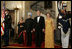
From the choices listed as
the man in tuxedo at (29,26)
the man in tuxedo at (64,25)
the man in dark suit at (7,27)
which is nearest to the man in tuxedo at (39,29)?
the man in tuxedo at (29,26)

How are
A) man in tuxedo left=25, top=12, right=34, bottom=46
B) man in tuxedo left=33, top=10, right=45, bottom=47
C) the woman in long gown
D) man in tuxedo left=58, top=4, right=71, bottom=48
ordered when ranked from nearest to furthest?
1. man in tuxedo left=58, top=4, right=71, bottom=48
2. the woman in long gown
3. man in tuxedo left=33, top=10, right=45, bottom=47
4. man in tuxedo left=25, top=12, right=34, bottom=46

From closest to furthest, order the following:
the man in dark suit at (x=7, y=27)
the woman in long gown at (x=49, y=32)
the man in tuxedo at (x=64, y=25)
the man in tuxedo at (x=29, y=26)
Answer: the man in tuxedo at (x=64, y=25), the woman in long gown at (x=49, y=32), the man in dark suit at (x=7, y=27), the man in tuxedo at (x=29, y=26)

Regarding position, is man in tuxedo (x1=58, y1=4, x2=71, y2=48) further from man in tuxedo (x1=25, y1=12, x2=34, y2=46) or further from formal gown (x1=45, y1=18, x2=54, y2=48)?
man in tuxedo (x1=25, y1=12, x2=34, y2=46)

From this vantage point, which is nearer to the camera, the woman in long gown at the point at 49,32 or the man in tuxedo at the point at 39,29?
the woman in long gown at the point at 49,32

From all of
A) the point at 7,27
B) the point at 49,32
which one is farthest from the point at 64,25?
the point at 7,27

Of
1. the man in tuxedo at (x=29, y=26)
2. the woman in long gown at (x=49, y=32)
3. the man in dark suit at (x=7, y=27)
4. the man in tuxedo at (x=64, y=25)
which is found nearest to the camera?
the man in tuxedo at (x=64, y=25)

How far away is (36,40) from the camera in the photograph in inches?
184

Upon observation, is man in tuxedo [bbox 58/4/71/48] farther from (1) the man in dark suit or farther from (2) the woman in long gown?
Result: (1) the man in dark suit

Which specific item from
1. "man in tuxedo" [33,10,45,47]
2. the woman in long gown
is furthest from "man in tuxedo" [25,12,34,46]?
the woman in long gown

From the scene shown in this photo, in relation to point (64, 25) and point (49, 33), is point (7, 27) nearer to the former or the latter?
point (49, 33)

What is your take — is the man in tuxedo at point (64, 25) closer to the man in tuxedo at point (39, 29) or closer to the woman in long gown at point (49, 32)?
the woman in long gown at point (49, 32)

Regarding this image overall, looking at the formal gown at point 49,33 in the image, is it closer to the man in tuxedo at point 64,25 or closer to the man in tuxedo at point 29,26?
the man in tuxedo at point 64,25

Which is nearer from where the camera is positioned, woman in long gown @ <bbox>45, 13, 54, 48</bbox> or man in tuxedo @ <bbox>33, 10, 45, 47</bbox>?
woman in long gown @ <bbox>45, 13, 54, 48</bbox>

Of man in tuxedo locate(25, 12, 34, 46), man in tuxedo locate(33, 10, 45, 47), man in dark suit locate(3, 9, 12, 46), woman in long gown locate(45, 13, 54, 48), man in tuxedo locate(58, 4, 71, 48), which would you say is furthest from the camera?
man in tuxedo locate(25, 12, 34, 46)
